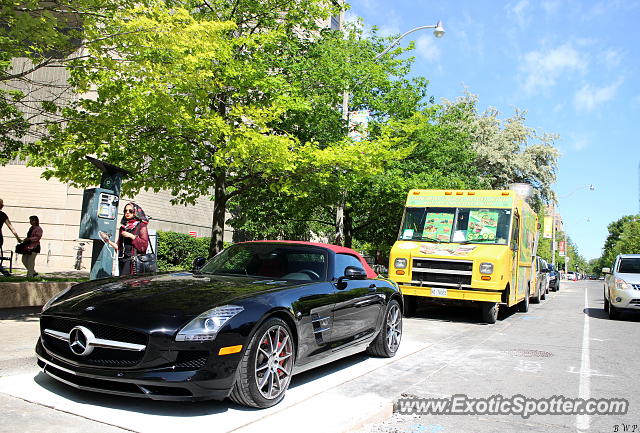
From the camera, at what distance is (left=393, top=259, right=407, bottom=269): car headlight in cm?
1209

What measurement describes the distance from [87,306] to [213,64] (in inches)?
330

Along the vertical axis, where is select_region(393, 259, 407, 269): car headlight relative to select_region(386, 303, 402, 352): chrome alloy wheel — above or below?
above

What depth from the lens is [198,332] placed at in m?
4.01

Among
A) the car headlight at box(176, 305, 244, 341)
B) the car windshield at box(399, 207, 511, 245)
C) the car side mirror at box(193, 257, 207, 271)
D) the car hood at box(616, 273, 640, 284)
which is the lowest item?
the car headlight at box(176, 305, 244, 341)

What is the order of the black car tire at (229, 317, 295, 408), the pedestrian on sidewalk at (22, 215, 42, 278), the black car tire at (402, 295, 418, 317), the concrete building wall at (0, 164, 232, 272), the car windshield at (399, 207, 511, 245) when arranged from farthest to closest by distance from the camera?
the concrete building wall at (0, 164, 232, 272)
the black car tire at (402, 295, 418, 317)
the pedestrian on sidewalk at (22, 215, 42, 278)
the car windshield at (399, 207, 511, 245)
the black car tire at (229, 317, 295, 408)

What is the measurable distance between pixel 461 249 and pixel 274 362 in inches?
317

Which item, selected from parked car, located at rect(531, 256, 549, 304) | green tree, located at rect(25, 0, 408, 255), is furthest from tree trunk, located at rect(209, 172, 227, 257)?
parked car, located at rect(531, 256, 549, 304)

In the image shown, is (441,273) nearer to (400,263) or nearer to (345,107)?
(400,263)

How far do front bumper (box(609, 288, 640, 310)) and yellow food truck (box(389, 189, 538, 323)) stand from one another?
2.37 metres

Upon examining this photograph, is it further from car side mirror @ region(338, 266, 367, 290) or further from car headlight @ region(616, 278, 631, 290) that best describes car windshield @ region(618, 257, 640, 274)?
car side mirror @ region(338, 266, 367, 290)

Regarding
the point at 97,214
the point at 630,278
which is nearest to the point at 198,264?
the point at 97,214

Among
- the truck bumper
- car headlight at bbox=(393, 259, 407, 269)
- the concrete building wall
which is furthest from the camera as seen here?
the concrete building wall

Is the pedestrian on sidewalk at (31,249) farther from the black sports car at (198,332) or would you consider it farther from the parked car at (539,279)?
the parked car at (539,279)

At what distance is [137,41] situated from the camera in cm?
863
